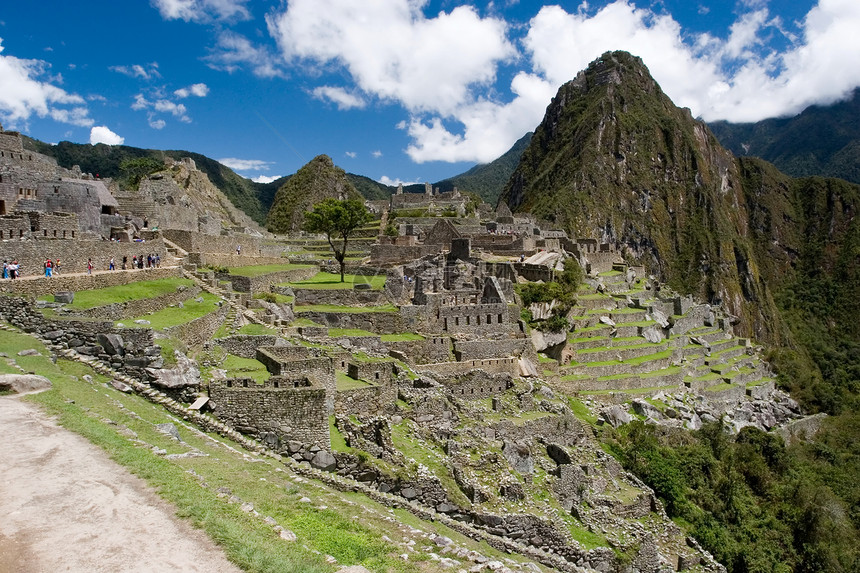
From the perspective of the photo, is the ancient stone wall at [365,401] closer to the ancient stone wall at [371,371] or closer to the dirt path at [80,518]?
the ancient stone wall at [371,371]

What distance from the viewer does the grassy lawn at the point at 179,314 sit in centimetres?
1505

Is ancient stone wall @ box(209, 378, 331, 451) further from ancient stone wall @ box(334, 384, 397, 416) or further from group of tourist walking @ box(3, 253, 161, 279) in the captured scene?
group of tourist walking @ box(3, 253, 161, 279)

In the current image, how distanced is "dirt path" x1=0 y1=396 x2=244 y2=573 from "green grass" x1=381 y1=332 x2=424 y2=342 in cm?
1632

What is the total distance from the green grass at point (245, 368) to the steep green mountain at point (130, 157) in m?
79.5

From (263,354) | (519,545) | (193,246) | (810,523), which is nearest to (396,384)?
(263,354)

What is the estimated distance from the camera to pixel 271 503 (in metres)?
7.97

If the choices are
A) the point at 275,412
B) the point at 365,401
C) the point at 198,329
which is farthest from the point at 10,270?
the point at 365,401

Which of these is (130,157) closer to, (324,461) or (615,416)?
(615,416)

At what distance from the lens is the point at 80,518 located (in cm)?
623

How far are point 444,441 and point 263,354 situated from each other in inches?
230

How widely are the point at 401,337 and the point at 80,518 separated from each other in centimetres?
1858

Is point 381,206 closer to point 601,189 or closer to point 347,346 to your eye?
point 347,346

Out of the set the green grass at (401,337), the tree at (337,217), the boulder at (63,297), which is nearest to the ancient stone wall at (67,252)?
the boulder at (63,297)

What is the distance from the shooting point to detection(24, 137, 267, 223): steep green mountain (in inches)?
3509
